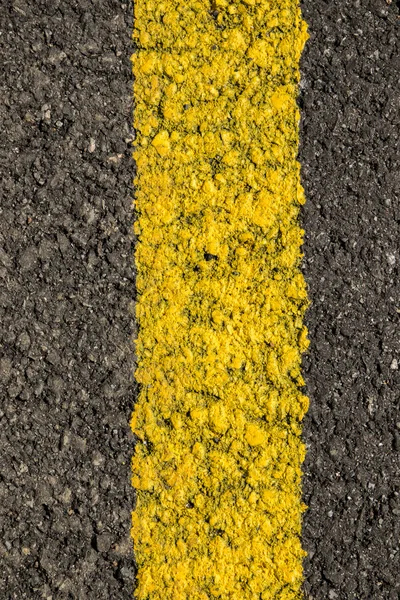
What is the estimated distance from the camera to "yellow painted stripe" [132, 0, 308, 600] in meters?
2.08

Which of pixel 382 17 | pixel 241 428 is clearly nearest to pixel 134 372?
pixel 241 428

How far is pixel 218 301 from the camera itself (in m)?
2.14

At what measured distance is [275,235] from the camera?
2.18 m

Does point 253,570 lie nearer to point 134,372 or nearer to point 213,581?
point 213,581

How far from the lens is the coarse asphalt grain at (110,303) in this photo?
2084 millimetres

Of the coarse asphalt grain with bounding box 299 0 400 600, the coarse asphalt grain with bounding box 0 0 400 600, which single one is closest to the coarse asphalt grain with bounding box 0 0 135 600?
the coarse asphalt grain with bounding box 0 0 400 600

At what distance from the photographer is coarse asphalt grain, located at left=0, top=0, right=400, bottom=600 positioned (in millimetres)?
2084

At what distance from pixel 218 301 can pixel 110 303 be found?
0.35m

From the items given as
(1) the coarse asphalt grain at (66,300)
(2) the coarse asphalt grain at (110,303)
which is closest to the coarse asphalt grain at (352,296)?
(2) the coarse asphalt grain at (110,303)

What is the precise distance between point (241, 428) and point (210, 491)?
22 cm

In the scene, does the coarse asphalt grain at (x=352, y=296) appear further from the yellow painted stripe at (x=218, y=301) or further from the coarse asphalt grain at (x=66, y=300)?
the coarse asphalt grain at (x=66, y=300)

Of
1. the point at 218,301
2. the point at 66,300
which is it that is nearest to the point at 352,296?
the point at 218,301

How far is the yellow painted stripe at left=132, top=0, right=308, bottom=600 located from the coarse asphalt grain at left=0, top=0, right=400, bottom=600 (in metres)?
0.06

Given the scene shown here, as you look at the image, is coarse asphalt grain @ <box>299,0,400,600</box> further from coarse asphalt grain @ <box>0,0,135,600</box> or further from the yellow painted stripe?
coarse asphalt grain @ <box>0,0,135,600</box>
